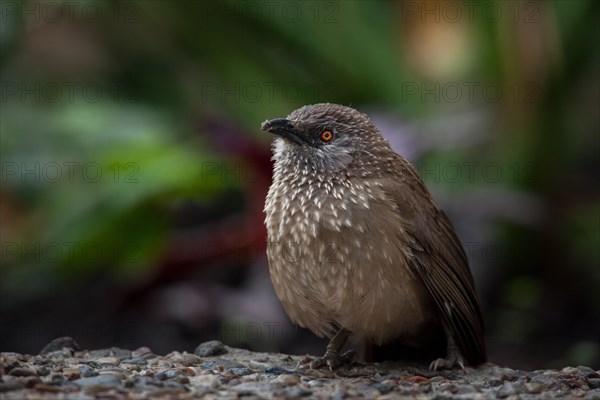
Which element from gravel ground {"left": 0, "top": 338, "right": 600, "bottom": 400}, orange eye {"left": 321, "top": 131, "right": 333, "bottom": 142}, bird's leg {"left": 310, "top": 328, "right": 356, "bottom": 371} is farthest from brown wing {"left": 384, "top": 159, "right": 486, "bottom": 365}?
bird's leg {"left": 310, "top": 328, "right": 356, "bottom": 371}

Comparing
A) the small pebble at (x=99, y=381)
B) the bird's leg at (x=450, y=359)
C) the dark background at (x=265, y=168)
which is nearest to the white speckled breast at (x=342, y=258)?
the bird's leg at (x=450, y=359)

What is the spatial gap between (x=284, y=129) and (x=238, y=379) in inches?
54.7

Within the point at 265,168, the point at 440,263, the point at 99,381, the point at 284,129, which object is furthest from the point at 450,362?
the point at 265,168

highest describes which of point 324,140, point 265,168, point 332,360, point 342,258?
point 265,168

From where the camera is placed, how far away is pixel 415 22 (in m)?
8.68

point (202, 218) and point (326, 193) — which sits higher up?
point (202, 218)

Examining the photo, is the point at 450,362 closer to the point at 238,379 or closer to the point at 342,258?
the point at 342,258

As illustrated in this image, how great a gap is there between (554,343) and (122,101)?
4708 millimetres

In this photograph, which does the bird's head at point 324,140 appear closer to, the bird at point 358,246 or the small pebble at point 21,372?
the bird at point 358,246

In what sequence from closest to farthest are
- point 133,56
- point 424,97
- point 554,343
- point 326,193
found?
1. point 326,193
2. point 554,343
3. point 424,97
4. point 133,56

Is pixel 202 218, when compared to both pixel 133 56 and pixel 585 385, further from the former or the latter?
pixel 585 385

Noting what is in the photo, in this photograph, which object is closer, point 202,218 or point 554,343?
point 554,343

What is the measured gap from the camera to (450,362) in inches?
205

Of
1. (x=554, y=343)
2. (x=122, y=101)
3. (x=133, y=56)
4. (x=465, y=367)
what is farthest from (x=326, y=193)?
(x=133, y=56)
